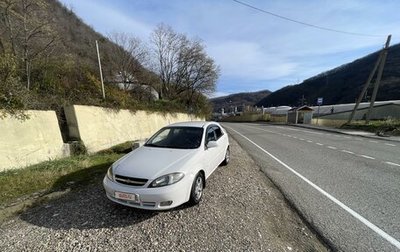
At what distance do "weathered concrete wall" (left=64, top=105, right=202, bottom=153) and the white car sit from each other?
4.41 meters

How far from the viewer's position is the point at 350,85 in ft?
305

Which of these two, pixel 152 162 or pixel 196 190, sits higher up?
pixel 152 162

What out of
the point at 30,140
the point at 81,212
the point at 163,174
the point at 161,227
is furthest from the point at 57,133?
the point at 161,227

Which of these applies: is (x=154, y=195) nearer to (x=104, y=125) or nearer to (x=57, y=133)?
(x=57, y=133)

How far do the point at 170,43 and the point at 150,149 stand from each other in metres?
27.8

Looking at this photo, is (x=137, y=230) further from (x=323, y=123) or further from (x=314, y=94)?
(x=314, y=94)

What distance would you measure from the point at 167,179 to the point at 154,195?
→ 1.07ft

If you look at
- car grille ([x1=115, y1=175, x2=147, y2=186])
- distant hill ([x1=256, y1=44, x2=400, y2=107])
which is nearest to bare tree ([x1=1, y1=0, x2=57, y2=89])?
car grille ([x1=115, y1=175, x2=147, y2=186])

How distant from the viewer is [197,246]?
3008 millimetres

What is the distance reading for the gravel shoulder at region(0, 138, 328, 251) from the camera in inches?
120

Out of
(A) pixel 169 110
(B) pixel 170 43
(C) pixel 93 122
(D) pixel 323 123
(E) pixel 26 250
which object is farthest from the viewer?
(D) pixel 323 123

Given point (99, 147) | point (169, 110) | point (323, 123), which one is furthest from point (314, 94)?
point (99, 147)

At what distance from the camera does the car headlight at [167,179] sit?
11.9 feet

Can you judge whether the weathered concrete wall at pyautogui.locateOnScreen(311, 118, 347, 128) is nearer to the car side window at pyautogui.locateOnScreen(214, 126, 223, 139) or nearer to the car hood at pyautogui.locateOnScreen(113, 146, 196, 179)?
the car side window at pyautogui.locateOnScreen(214, 126, 223, 139)
